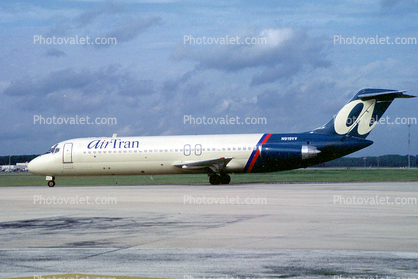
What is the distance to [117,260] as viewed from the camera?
757 centimetres

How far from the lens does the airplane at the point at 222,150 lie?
33562mm

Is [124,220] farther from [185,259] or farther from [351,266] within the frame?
[351,266]

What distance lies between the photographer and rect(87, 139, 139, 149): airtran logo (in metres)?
35.9

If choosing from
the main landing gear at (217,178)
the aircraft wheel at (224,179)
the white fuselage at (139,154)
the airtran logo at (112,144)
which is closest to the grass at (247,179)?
the aircraft wheel at (224,179)

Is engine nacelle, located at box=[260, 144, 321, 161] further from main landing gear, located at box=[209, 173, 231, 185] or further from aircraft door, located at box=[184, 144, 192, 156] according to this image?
aircraft door, located at box=[184, 144, 192, 156]

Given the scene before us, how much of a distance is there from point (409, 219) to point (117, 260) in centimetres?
833

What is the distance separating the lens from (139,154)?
3547cm

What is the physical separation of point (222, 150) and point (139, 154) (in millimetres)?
6213

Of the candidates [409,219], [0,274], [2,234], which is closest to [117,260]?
[0,274]

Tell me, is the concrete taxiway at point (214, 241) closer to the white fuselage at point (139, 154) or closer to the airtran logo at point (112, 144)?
the white fuselage at point (139, 154)

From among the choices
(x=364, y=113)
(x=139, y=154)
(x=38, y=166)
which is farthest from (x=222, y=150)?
(x=38, y=166)

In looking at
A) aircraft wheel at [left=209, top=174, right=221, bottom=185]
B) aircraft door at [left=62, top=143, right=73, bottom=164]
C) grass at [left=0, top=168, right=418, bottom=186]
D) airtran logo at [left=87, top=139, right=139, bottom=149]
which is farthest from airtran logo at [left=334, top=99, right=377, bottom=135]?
aircraft door at [left=62, top=143, right=73, bottom=164]

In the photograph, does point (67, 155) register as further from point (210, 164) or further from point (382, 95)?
point (382, 95)

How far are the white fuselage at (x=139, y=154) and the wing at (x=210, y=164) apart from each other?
41 cm
